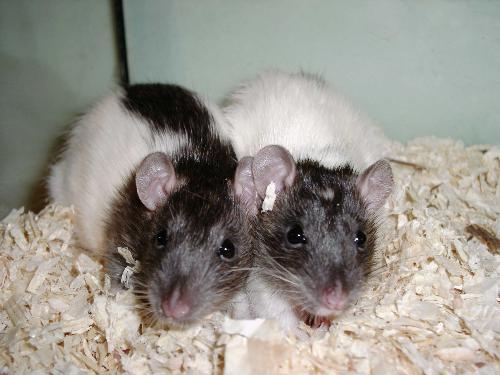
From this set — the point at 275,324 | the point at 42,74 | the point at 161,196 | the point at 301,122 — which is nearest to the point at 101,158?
the point at 161,196

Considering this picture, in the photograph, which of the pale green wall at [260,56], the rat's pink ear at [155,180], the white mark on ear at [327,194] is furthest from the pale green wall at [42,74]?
the white mark on ear at [327,194]

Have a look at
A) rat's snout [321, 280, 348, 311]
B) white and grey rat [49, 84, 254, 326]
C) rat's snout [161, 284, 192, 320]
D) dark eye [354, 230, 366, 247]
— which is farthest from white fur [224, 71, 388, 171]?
rat's snout [161, 284, 192, 320]

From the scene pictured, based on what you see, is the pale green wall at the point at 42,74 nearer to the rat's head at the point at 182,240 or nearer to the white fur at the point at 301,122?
the white fur at the point at 301,122

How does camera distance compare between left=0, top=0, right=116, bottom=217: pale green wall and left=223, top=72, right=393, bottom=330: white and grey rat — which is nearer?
left=223, top=72, right=393, bottom=330: white and grey rat

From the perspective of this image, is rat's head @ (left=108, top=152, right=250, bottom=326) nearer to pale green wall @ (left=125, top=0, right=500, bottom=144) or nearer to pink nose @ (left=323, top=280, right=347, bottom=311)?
pink nose @ (left=323, top=280, right=347, bottom=311)

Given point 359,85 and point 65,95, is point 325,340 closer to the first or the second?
point 359,85

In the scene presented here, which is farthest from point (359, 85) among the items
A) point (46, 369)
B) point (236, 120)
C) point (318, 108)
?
point (46, 369)
